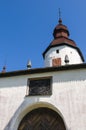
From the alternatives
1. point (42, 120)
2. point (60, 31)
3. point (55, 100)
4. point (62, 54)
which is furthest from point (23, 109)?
point (60, 31)

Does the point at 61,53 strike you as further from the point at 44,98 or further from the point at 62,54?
the point at 44,98

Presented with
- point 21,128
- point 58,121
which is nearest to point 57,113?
point 58,121

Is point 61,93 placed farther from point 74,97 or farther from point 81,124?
point 81,124

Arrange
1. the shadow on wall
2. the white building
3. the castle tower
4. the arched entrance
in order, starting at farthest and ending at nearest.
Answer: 1. the castle tower
2. the shadow on wall
3. the arched entrance
4. the white building

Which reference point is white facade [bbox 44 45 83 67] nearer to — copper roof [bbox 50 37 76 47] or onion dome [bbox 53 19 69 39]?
copper roof [bbox 50 37 76 47]

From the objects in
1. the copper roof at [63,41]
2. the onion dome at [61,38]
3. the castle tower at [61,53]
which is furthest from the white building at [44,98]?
the copper roof at [63,41]

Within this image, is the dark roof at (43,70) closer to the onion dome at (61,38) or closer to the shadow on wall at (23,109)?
the shadow on wall at (23,109)

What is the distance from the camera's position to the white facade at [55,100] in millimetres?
10700

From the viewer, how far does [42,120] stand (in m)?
11.6

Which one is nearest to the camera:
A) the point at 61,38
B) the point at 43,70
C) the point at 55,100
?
the point at 55,100

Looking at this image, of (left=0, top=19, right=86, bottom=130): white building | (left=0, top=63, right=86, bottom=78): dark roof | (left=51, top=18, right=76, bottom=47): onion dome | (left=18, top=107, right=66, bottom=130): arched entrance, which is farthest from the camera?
(left=51, top=18, right=76, bottom=47): onion dome

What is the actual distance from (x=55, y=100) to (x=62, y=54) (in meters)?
7.49

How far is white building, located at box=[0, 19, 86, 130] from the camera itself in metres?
10.9

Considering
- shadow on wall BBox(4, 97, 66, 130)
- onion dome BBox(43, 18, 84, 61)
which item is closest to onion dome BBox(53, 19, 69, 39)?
onion dome BBox(43, 18, 84, 61)
